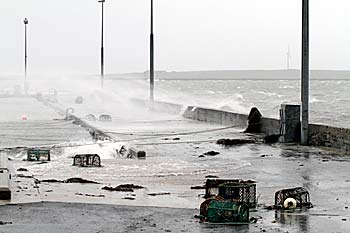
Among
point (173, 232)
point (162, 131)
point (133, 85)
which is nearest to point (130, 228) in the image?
point (173, 232)

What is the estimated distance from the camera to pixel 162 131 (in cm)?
3145

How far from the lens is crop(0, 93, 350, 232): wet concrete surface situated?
33.0 ft

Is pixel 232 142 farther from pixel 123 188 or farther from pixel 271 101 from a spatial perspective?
pixel 271 101

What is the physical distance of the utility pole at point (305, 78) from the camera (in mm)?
23141

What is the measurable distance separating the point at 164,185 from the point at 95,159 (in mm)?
4011

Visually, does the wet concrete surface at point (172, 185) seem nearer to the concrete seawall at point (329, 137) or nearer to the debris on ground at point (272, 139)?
the concrete seawall at point (329, 137)

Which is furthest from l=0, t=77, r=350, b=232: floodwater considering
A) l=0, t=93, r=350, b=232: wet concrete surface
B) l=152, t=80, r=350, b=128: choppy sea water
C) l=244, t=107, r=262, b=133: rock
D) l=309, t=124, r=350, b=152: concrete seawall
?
l=152, t=80, r=350, b=128: choppy sea water

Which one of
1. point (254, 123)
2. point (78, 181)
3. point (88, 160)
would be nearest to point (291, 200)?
point (78, 181)

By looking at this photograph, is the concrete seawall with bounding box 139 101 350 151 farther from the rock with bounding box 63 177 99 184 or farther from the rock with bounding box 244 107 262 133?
the rock with bounding box 63 177 99 184

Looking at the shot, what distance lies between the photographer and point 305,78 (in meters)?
23.3

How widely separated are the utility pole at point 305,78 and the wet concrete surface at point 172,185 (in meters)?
0.77

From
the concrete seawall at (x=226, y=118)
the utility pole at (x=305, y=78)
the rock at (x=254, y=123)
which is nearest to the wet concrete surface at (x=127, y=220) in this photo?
the utility pole at (x=305, y=78)

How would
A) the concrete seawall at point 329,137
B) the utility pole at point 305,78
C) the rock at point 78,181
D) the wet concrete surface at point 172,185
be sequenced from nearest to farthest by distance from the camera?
the wet concrete surface at point 172,185
the rock at point 78,181
the concrete seawall at point 329,137
the utility pole at point 305,78

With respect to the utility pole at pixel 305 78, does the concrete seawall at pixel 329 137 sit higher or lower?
lower
